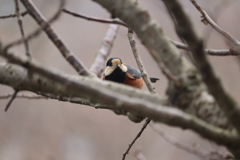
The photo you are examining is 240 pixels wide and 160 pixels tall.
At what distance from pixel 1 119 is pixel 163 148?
1.50 m

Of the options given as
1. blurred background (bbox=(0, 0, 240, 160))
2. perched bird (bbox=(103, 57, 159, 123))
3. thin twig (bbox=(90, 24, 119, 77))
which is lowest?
blurred background (bbox=(0, 0, 240, 160))

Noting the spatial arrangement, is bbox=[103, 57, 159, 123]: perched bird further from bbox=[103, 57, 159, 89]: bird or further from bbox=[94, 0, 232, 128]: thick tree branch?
bbox=[94, 0, 232, 128]: thick tree branch

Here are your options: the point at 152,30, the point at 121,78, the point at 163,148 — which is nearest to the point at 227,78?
the point at 163,148

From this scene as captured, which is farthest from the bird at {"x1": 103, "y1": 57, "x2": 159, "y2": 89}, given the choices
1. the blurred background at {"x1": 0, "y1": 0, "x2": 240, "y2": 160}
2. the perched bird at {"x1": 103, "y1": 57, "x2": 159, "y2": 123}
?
the blurred background at {"x1": 0, "y1": 0, "x2": 240, "y2": 160}

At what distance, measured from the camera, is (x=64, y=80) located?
0.47 meters

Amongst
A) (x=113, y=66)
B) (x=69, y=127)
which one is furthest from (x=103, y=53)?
(x=69, y=127)

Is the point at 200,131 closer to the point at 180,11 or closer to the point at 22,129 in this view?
the point at 180,11

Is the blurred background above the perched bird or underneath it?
underneath

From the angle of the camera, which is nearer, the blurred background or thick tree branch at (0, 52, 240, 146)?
thick tree branch at (0, 52, 240, 146)

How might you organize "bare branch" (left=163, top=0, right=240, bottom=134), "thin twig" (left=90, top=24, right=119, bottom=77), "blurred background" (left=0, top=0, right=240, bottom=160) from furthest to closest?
"blurred background" (left=0, top=0, right=240, bottom=160)
"thin twig" (left=90, top=24, right=119, bottom=77)
"bare branch" (left=163, top=0, right=240, bottom=134)

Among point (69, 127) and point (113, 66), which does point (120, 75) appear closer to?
point (113, 66)

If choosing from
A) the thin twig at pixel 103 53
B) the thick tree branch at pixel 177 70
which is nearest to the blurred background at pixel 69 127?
the thin twig at pixel 103 53

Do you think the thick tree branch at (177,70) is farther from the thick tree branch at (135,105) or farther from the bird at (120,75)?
the bird at (120,75)

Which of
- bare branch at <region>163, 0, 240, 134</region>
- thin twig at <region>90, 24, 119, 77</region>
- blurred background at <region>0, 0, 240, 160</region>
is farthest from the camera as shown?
blurred background at <region>0, 0, 240, 160</region>
